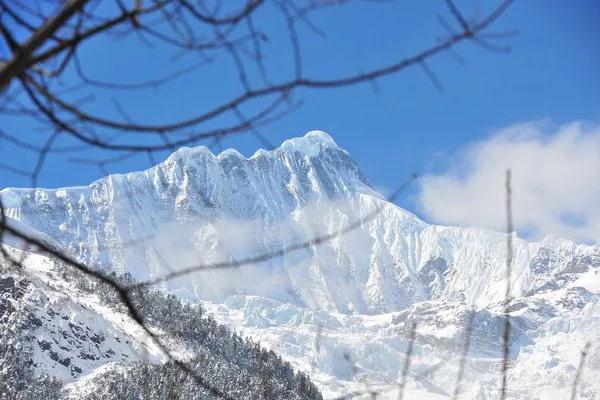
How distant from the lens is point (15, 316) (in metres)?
88.0

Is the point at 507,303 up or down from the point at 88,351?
down

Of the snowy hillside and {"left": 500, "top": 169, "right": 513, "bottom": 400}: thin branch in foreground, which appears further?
the snowy hillside

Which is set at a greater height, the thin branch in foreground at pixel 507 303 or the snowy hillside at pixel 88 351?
the snowy hillside at pixel 88 351

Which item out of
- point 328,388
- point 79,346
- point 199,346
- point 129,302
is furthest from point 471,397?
point 129,302

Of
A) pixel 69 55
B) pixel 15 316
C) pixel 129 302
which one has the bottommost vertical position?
pixel 129 302

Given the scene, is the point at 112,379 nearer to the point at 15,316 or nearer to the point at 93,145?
the point at 15,316

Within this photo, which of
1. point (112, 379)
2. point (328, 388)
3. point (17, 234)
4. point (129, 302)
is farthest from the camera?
point (328, 388)

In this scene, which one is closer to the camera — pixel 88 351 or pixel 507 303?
pixel 507 303

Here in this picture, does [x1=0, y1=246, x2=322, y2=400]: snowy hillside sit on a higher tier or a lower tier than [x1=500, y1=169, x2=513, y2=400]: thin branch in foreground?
higher

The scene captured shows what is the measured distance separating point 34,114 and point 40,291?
100966mm

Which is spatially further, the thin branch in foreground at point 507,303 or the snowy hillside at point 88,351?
the snowy hillside at point 88,351

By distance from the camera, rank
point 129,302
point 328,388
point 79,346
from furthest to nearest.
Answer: point 328,388 < point 79,346 < point 129,302

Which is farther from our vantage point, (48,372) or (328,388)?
(328,388)

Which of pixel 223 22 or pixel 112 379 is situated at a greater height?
pixel 112 379
